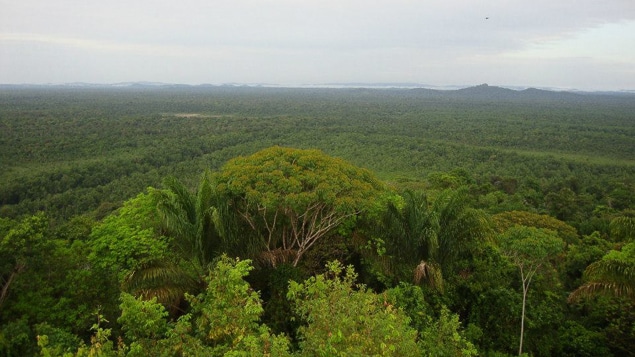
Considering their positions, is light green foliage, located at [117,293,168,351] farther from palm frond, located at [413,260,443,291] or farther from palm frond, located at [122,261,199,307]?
Answer: palm frond, located at [413,260,443,291]

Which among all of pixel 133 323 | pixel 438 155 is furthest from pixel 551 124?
pixel 133 323

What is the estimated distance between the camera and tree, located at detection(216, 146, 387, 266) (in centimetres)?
832

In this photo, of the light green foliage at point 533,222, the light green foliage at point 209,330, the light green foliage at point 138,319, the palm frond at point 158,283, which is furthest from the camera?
the light green foliage at point 533,222

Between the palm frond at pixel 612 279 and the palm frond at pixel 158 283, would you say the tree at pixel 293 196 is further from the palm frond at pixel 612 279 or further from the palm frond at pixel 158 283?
the palm frond at pixel 612 279

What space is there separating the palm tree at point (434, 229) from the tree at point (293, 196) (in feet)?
2.45

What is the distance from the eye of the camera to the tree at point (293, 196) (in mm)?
8320

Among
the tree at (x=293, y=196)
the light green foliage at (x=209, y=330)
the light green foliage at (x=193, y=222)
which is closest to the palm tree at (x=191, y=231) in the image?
the light green foliage at (x=193, y=222)

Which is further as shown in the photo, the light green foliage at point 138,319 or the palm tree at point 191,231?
the palm tree at point 191,231

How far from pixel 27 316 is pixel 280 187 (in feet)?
15.8

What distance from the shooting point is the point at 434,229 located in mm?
9055

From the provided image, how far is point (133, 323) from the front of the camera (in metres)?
5.59

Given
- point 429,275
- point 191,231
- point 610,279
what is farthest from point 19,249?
point 610,279

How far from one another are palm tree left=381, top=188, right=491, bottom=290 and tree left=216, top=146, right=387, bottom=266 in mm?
747

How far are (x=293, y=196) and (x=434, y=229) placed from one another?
11.5 feet
